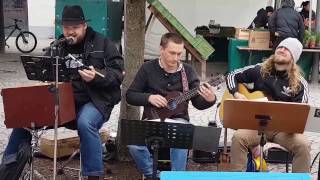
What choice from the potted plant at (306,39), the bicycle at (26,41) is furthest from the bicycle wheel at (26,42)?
the potted plant at (306,39)

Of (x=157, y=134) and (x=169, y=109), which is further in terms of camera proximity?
(x=169, y=109)

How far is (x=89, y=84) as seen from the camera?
15.6 ft

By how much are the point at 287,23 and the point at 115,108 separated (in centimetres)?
434

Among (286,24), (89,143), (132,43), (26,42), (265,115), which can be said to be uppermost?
(286,24)

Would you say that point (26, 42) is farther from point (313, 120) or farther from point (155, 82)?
point (313, 120)

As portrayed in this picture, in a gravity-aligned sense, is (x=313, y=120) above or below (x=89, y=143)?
above

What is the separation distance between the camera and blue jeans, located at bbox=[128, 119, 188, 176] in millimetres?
4555

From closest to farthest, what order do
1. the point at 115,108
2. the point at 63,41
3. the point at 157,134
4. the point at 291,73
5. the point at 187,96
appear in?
the point at 157,134
the point at 63,41
the point at 187,96
the point at 291,73
the point at 115,108

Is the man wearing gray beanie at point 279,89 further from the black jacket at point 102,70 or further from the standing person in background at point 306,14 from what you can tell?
the standing person in background at point 306,14

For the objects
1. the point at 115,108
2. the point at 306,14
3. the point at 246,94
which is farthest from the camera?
the point at 306,14

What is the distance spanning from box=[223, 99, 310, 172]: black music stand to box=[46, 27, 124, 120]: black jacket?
3.59 ft

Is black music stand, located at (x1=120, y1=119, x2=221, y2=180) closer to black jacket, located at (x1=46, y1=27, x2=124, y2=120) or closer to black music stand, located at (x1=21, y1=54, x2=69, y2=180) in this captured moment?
black music stand, located at (x1=21, y1=54, x2=69, y2=180)

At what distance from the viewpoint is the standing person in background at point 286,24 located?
10866mm

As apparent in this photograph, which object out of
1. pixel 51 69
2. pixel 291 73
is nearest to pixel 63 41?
pixel 51 69
